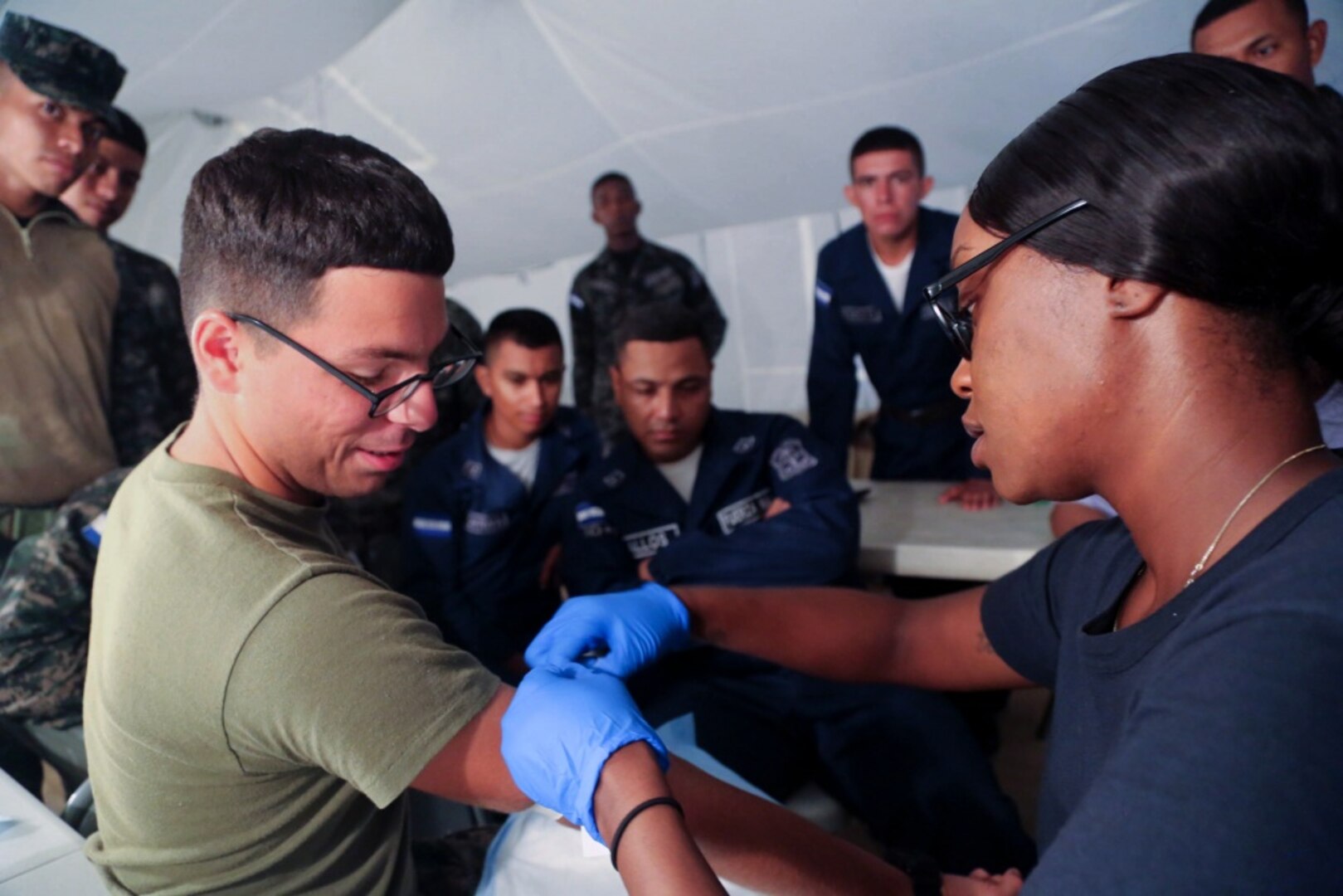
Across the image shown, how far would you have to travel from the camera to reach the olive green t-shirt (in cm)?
68

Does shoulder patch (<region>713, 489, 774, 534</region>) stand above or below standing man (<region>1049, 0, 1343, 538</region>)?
below

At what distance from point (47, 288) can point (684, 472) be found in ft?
3.80

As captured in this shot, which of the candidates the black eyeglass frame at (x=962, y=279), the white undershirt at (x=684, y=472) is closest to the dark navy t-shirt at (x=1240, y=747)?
the black eyeglass frame at (x=962, y=279)

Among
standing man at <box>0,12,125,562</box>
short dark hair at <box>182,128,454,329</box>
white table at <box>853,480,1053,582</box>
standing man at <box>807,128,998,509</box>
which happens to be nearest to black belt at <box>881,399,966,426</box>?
standing man at <box>807,128,998,509</box>

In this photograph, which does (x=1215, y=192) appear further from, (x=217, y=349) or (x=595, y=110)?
(x=595, y=110)

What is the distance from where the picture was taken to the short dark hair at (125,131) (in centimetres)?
151

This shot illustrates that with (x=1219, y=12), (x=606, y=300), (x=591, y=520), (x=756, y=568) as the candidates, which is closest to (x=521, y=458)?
(x=591, y=520)

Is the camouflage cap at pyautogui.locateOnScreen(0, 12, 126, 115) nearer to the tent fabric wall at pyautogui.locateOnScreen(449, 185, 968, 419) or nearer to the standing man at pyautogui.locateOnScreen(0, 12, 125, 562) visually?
the standing man at pyautogui.locateOnScreen(0, 12, 125, 562)

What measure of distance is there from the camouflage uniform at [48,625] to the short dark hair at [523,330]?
1.08 meters

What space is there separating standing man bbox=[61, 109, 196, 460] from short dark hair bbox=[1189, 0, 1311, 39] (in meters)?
1.51

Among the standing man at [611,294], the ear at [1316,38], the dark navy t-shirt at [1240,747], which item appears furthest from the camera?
the standing man at [611,294]

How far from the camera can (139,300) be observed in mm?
1528

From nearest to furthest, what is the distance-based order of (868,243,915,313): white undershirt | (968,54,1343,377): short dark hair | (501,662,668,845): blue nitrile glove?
(968,54,1343,377): short dark hair → (501,662,668,845): blue nitrile glove → (868,243,915,313): white undershirt

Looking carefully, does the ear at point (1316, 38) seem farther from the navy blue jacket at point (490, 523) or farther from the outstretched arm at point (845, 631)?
the navy blue jacket at point (490, 523)
